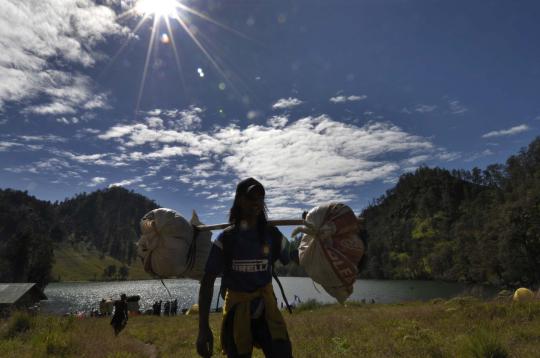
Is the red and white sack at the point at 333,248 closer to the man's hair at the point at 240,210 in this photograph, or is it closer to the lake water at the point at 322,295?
the man's hair at the point at 240,210

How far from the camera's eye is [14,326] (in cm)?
1469

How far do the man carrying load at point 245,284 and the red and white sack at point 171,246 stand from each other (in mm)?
376

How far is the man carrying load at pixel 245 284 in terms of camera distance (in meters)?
3.34

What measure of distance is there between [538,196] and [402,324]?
8504cm

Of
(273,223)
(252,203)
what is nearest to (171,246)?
(252,203)

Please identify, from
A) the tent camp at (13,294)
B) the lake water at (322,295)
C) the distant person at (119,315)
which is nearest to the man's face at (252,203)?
the distant person at (119,315)

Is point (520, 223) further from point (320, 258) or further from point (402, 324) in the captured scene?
point (320, 258)

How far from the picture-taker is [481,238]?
310ft

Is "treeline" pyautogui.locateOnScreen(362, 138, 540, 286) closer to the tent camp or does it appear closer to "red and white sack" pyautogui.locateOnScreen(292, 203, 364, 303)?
"red and white sack" pyautogui.locateOnScreen(292, 203, 364, 303)

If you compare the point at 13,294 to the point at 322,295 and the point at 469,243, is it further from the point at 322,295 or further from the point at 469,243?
the point at 469,243

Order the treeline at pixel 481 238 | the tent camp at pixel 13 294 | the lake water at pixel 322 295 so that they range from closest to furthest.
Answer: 1. the tent camp at pixel 13 294
2. the lake water at pixel 322 295
3. the treeline at pixel 481 238

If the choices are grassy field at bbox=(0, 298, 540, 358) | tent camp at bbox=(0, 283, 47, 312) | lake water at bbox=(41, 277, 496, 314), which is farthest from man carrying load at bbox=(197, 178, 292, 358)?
tent camp at bbox=(0, 283, 47, 312)

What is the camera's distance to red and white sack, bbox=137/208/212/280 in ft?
11.9

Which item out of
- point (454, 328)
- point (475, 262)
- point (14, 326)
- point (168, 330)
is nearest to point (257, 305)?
point (454, 328)
